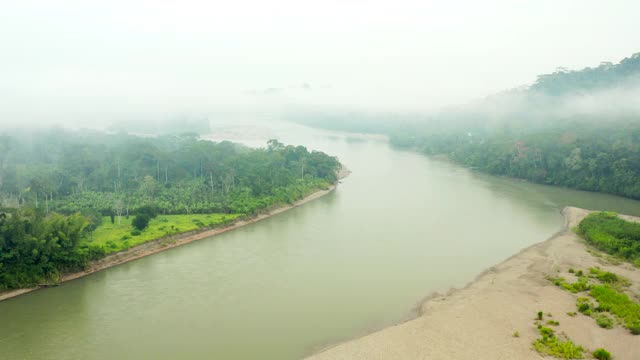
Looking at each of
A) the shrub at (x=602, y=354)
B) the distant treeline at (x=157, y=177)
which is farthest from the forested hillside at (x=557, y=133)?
the shrub at (x=602, y=354)

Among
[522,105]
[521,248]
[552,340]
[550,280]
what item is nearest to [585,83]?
[522,105]

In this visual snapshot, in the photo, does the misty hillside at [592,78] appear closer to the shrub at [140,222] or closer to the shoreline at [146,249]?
the shoreline at [146,249]

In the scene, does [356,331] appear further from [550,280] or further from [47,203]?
[47,203]

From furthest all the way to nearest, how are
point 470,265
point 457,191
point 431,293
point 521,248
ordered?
point 457,191, point 521,248, point 470,265, point 431,293

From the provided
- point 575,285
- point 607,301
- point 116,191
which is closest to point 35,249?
point 116,191

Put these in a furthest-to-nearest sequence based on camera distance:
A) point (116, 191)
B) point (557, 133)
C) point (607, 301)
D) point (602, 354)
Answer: point (557, 133)
point (116, 191)
point (607, 301)
point (602, 354)

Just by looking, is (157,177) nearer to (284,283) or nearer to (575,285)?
(284,283)
